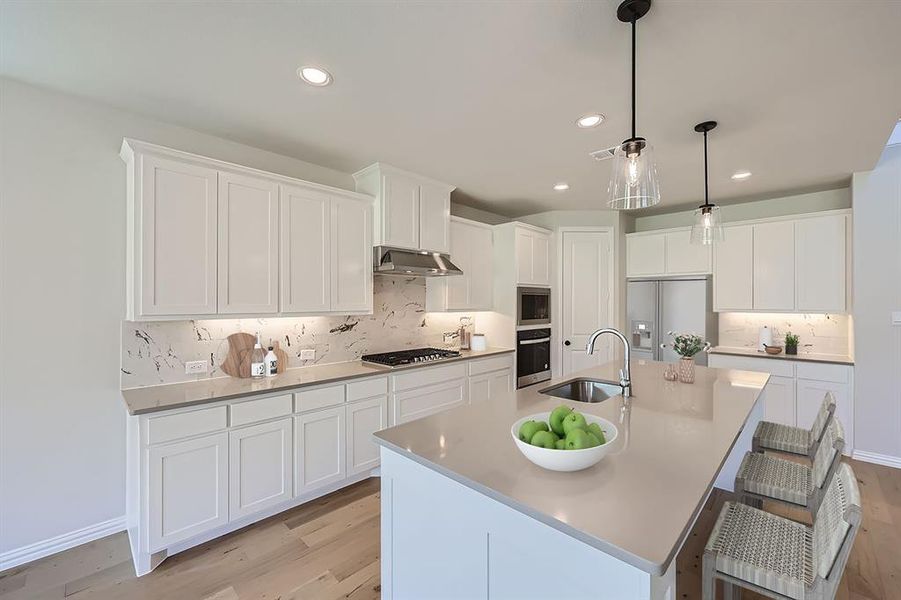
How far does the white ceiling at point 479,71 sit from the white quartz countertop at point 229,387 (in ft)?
5.52

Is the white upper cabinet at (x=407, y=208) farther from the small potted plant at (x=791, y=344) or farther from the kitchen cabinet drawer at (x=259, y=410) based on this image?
the small potted plant at (x=791, y=344)

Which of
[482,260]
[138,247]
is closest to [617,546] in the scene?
[138,247]

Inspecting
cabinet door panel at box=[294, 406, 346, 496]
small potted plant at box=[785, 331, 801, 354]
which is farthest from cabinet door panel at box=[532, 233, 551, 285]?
cabinet door panel at box=[294, 406, 346, 496]

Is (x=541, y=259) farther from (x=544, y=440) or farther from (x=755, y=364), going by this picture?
(x=544, y=440)

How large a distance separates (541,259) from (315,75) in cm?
326

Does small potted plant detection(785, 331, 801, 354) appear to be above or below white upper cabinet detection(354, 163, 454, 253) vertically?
below

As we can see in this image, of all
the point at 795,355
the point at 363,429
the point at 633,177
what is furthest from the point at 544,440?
the point at 795,355

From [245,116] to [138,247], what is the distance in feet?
3.27

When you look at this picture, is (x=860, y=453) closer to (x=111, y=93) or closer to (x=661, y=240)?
(x=661, y=240)

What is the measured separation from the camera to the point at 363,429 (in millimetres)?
2965

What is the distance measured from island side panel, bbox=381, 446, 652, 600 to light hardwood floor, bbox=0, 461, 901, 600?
29.6 inches

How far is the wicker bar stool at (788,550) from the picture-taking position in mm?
1108

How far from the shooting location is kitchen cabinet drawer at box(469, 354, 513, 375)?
12.6 ft

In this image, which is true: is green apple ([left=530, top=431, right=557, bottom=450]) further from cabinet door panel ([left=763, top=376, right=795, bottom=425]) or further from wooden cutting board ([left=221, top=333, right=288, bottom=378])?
cabinet door panel ([left=763, top=376, right=795, bottom=425])
